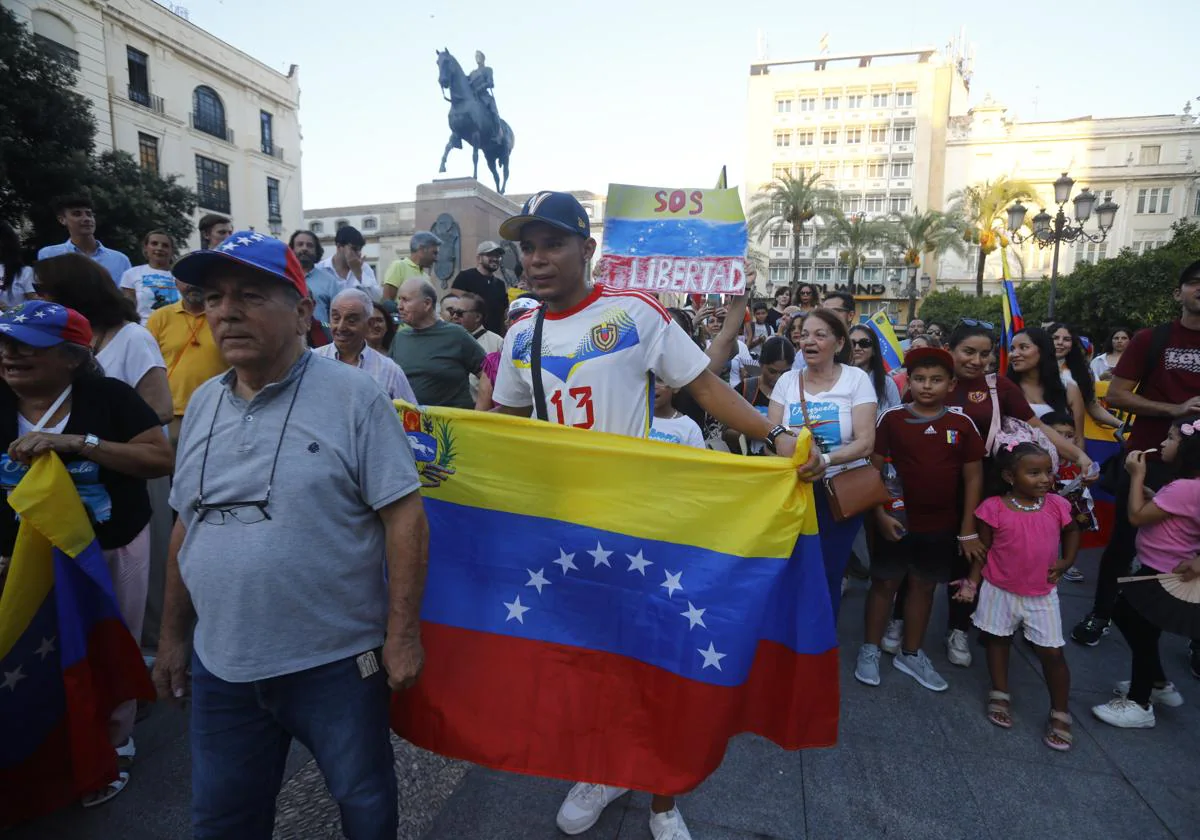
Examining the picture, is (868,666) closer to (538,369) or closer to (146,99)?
(538,369)

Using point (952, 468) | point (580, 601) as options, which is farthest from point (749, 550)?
point (952, 468)

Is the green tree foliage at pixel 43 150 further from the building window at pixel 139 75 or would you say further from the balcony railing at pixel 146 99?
the building window at pixel 139 75

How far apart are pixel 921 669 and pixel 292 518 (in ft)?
11.7

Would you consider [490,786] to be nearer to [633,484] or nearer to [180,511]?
[633,484]

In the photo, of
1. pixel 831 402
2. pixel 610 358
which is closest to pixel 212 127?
pixel 831 402

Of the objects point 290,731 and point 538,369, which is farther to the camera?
point 538,369

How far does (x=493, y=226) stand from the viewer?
54.9 ft

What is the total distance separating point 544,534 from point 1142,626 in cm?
319

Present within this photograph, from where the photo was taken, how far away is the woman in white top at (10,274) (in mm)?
4969

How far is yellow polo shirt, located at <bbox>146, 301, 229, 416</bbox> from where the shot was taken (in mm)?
3891

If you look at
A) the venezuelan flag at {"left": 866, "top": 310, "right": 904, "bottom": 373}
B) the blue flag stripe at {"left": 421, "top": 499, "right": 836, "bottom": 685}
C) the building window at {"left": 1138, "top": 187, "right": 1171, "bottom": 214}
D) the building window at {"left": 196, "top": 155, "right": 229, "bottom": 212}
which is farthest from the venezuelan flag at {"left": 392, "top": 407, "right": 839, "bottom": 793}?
the building window at {"left": 1138, "top": 187, "right": 1171, "bottom": 214}

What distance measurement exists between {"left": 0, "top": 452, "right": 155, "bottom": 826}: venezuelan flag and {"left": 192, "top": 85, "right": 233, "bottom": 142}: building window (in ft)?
139

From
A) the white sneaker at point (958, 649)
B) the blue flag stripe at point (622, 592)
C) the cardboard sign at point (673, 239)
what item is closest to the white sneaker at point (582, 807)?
the blue flag stripe at point (622, 592)

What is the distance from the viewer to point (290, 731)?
188 cm
